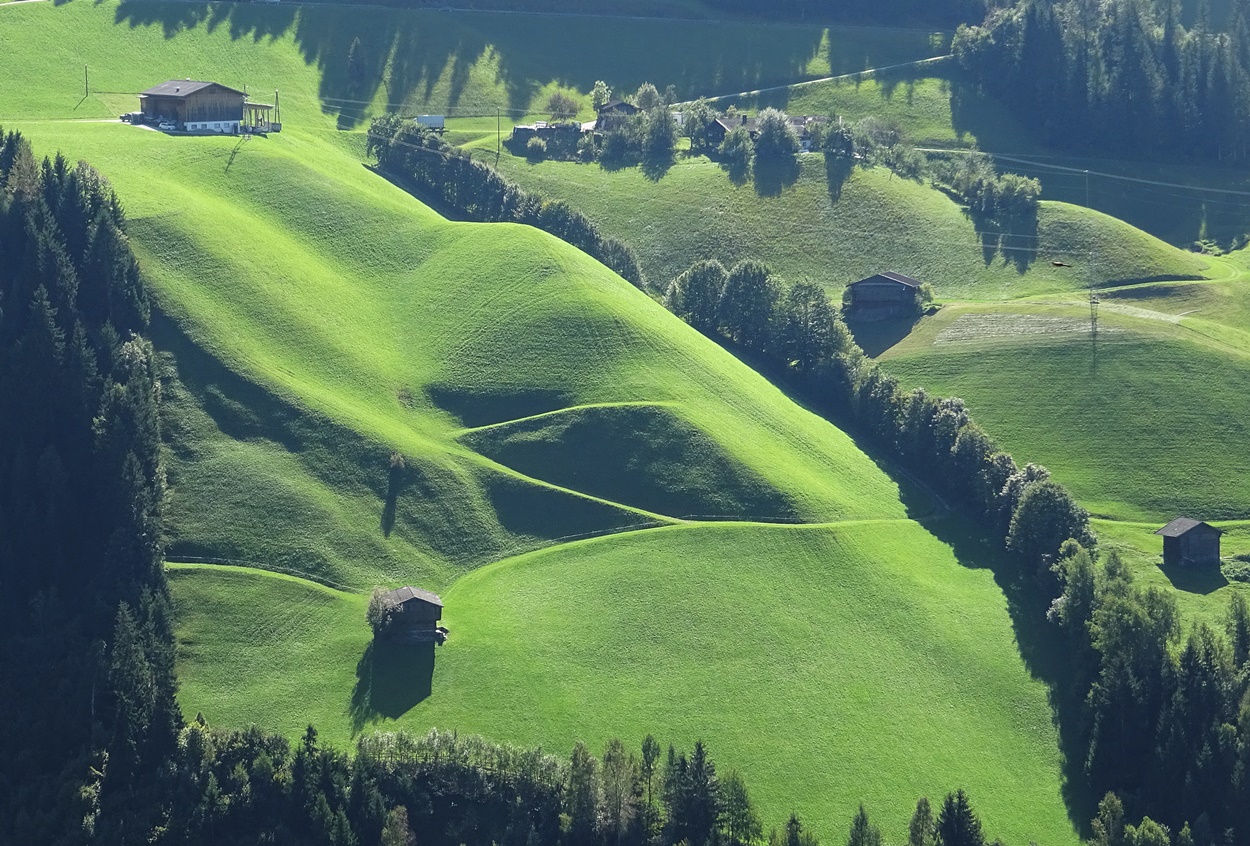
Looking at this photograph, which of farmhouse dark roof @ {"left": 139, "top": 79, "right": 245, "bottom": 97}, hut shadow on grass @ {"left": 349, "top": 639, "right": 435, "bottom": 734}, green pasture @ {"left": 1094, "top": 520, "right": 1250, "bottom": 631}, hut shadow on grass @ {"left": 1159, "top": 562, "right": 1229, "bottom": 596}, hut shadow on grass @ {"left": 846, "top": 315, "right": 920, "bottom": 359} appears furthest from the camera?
farmhouse dark roof @ {"left": 139, "top": 79, "right": 245, "bottom": 97}

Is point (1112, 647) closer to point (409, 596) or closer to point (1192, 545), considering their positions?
point (1192, 545)

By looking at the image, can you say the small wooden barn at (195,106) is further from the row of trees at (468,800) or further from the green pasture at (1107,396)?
the row of trees at (468,800)

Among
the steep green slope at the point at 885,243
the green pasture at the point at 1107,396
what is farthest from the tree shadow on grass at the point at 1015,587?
the steep green slope at the point at 885,243

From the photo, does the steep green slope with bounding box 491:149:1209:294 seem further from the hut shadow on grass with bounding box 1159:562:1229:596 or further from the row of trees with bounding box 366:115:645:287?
the hut shadow on grass with bounding box 1159:562:1229:596

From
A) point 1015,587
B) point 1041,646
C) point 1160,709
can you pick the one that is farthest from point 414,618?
point 1160,709

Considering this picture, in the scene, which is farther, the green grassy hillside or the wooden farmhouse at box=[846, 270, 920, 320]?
the wooden farmhouse at box=[846, 270, 920, 320]

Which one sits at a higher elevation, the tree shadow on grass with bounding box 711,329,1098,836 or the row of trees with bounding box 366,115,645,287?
the row of trees with bounding box 366,115,645,287

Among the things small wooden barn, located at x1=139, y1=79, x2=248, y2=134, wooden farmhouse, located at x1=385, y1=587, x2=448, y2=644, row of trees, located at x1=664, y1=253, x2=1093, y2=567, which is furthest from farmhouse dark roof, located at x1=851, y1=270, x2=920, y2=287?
wooden farmhouse, located at x1=385, y1=587, x2=448, y2=644

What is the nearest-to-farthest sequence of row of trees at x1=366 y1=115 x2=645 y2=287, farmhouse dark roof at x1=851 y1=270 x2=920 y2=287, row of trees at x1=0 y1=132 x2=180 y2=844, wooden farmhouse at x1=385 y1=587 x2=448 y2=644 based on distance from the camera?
row of trees at x1=0 y1=132 x2=180 y2=844
wooden farmhouse at x1=385 y1=587 x2=448 y2=644
farmhouse dark roof at x1=851 y1=270 x2=920 y2=287
row of trees at x1=366 y1=115 x2=645 y2=287
